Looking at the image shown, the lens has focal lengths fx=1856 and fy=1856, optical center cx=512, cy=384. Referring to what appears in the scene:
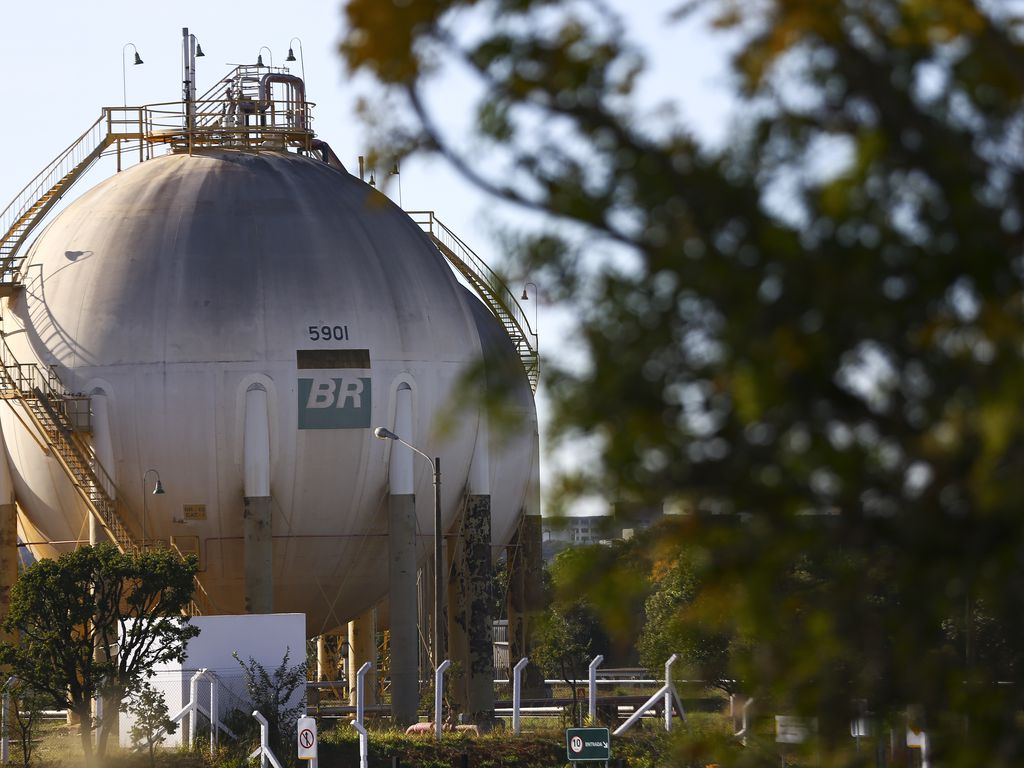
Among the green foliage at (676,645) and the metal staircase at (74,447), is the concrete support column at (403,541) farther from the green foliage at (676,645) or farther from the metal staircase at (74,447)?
the metal staircase at (74,447)

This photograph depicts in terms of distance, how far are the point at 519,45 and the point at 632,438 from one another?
1.66 m

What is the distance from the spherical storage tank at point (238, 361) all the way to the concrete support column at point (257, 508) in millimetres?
184

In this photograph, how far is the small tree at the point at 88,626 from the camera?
3234cm

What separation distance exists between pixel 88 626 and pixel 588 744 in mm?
11003

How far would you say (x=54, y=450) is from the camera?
4019 centimetres

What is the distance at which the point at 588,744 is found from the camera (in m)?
26.4

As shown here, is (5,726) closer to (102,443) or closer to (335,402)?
(102,443)

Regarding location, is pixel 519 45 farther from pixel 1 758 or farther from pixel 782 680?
pixel 1 758

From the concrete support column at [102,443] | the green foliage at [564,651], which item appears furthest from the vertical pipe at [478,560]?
the concrete support column at [102,443]

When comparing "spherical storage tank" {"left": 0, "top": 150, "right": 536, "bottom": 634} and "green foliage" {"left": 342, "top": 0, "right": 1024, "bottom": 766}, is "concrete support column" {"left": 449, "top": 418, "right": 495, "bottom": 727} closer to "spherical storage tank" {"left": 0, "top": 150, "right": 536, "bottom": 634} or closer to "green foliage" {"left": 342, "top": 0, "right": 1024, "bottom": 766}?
"spherical storage tank" {"left": 0, "top": 150, "right": 536, "bottom": 634}

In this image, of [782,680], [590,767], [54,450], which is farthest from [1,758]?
[782,680]

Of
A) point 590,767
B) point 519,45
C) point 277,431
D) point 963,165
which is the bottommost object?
point 590,767

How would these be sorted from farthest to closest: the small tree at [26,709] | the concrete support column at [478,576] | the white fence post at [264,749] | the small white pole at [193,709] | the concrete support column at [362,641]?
the concrete support column at [362,641]
the concrete support column at [478,576]
the small white pole at [193,709]
the small tree at [26,709]
the white fence post at [264,749]

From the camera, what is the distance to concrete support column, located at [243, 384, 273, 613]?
130 ft
